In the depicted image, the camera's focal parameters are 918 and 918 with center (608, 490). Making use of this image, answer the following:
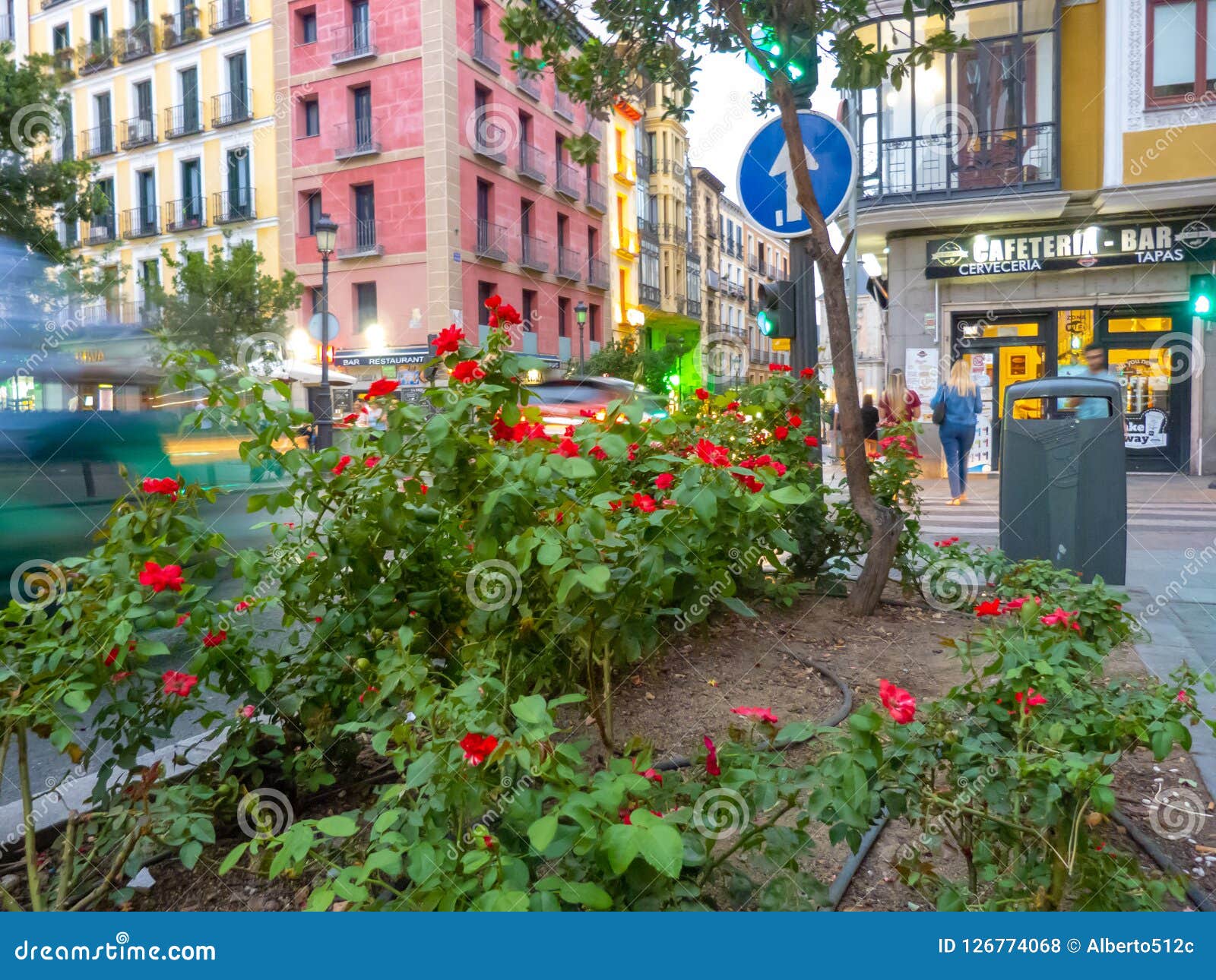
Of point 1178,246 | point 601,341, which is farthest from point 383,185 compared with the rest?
point 1178,246

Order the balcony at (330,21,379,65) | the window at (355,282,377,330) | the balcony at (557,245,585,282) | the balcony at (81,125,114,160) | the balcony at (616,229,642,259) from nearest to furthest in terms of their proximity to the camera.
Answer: the balcony at (330,21,379,65), the window at (355,282,377,330), the balcony at (81,125,114,160), the balcony at (557,245,585,282), the balcony at (616,229,642,259)

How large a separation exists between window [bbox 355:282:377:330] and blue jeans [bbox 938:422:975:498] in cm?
2080

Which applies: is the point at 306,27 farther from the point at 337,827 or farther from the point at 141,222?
the point at 337,827

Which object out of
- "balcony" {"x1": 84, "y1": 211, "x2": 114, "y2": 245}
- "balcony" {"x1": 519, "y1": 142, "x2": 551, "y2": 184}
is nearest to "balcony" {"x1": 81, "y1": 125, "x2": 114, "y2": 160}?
"balcony" {"x1": 84, "y1": 211, "x2": 114, "y2": 245}

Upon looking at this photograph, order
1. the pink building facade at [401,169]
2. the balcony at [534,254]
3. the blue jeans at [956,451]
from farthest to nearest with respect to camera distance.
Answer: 1. the balcony at [534,254]
2. the pink building facade at [401,169]
3. the blue jeans at [956,451]

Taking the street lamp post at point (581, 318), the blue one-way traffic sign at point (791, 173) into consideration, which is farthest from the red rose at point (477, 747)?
the street lamp post at point (581, 318)

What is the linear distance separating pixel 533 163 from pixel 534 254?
10.7 feet

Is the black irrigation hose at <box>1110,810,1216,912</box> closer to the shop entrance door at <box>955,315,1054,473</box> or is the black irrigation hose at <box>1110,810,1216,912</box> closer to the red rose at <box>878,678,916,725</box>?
the red rose at <box>878,678,916,725</box>

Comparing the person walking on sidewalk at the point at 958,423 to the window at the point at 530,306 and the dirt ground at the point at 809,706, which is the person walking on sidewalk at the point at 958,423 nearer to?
the dirt ground at the point at 809,706

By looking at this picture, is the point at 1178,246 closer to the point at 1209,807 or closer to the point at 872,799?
the point at 1209,807

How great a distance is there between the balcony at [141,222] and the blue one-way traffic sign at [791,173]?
2906cm

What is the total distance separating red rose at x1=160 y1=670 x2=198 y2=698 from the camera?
2014 millimetres

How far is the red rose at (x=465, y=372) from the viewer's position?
7.27ft

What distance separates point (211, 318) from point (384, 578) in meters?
23.2
